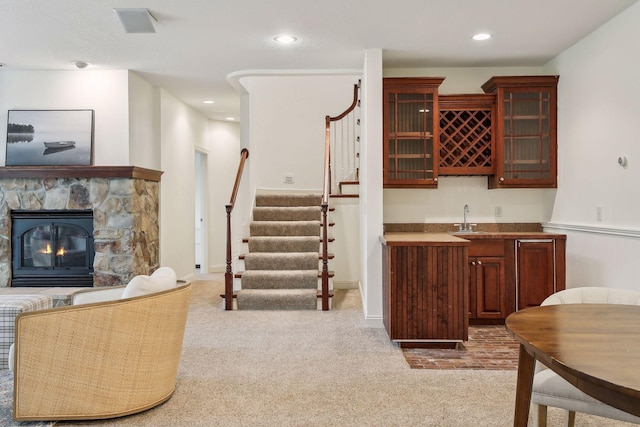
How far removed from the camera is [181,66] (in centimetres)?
522

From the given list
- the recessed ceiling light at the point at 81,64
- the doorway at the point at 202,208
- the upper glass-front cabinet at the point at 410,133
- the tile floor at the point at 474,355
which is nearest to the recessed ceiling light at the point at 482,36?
the upper glass-front cabinet at the point at 410,133

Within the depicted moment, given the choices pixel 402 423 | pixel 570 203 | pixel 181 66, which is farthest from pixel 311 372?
pixel 181 66

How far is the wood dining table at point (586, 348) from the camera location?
1256 mm

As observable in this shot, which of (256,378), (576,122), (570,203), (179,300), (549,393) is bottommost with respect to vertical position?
(256,378)

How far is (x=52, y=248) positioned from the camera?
17.9 ft

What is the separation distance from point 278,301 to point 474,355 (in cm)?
225

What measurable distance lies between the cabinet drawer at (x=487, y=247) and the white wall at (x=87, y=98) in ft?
12.1

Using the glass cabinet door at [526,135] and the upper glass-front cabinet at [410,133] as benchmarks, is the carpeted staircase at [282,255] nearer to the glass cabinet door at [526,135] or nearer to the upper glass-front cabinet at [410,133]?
the upper glass-front cabinet at [410,133]

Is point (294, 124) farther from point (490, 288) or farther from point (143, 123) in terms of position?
point (490, 288)

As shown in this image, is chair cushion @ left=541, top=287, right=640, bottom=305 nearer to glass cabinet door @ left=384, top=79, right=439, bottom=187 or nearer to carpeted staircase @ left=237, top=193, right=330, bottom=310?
glass cabinet door @ left=384, top=79, right=439, bottom=187

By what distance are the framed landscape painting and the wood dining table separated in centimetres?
490

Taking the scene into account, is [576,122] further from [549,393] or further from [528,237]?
[549,393]

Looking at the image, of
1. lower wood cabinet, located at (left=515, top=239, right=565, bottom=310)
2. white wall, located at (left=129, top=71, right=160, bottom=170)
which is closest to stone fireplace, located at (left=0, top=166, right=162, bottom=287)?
white wall, located at (left=129, top=71, right=160, bottom=170)

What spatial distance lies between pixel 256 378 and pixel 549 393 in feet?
6.10
